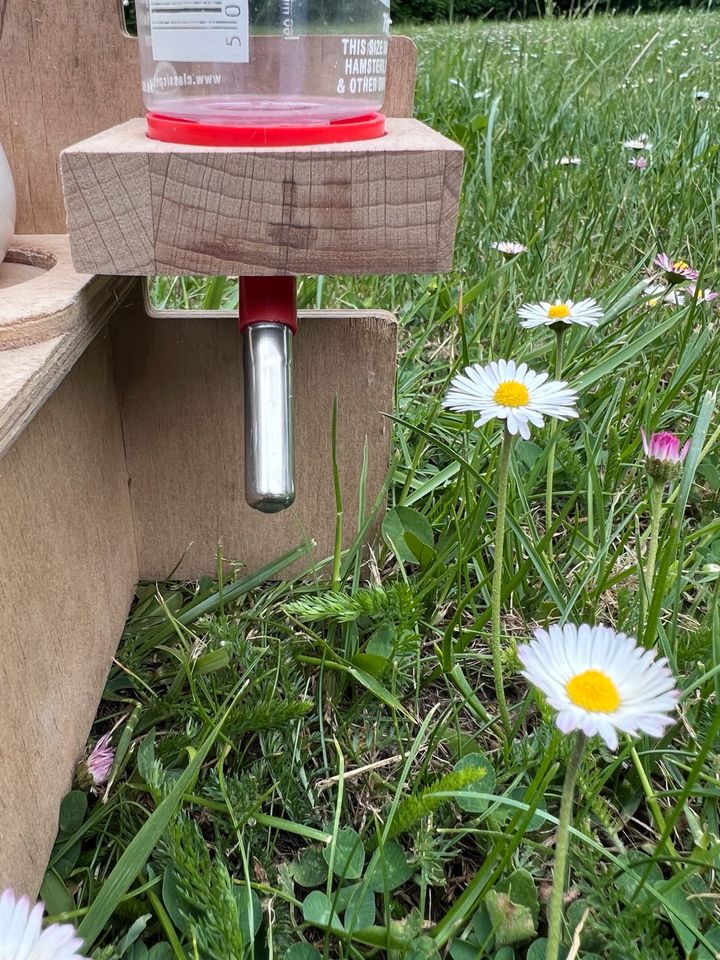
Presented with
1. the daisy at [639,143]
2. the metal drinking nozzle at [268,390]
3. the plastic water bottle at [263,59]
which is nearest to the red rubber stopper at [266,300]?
the metal drinking nozzle at [268,390]

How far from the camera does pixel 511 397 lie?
55 centimetres

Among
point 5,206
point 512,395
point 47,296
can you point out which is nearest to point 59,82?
point 5,206

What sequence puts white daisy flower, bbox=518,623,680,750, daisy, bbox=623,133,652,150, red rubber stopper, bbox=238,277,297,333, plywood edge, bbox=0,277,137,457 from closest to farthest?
white daisy flower, bbox=518,623,680,750 → plywood edge, bbox=0,277,137,457 → red rubber stopper, bbox=238,277,297,333 → daisy, bbox=623,133,652,150

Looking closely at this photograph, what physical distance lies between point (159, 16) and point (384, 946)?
0.58 meters

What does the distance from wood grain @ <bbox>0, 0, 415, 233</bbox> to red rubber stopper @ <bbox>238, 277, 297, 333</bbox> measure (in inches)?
9.7

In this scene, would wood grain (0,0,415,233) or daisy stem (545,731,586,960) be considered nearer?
daisy stem (545,731,586,960)

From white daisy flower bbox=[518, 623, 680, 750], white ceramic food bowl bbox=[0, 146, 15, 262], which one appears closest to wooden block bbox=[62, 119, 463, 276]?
white ceramic food bowl bbox=[0, 146, 15, 262]

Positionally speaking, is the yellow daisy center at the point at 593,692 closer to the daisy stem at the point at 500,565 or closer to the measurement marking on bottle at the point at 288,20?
the daisy stem at the point at 500,565

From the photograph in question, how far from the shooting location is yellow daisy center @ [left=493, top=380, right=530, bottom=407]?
551mm

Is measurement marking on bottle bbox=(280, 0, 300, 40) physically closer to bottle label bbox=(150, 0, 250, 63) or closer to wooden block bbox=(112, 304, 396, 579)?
bottle label bbox=(150, 0, 250, 63)

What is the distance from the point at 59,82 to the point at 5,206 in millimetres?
153

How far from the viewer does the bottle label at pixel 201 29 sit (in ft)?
1.75

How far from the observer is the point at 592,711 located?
0.38 m

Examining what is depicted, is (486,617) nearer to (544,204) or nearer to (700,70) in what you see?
(544,204)
